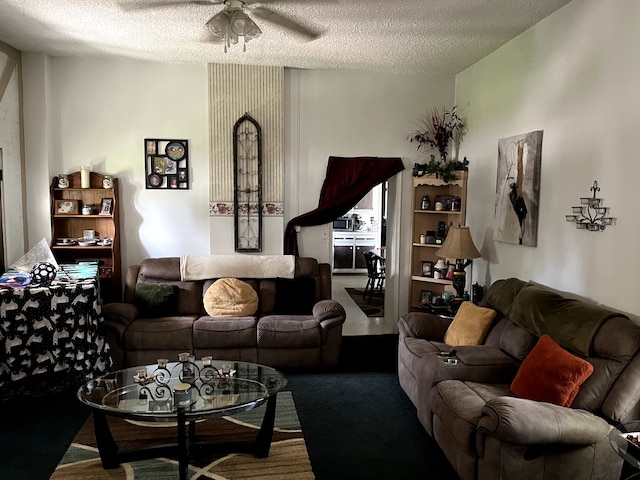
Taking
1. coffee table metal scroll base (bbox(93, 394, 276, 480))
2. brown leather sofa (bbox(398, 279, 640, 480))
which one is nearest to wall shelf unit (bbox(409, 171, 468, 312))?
brown leather sofa (bbox(398, 279, 640, 480))

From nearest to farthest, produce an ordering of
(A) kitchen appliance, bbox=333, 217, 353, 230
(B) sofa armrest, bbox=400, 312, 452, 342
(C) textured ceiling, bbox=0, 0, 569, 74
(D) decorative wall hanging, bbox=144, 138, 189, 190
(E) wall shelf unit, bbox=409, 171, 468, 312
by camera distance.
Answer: (C) textured ceiling, bbox=0, 0, 569, 74 → (B) sofa armrest, bbox=400, 312, 452, 342 → (D) decorative wall hanging, bbox=144, 138, 189, 190 → (E) wall shelf unit, bbox=409, 171, 468, 312 → (A) kitchen appliance, bbox=333, 217, 353, 230

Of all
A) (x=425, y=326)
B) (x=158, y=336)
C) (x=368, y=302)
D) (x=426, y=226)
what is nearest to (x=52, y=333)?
(x=158, y=336)

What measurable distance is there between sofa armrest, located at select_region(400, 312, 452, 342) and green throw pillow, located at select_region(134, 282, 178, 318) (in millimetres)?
2172

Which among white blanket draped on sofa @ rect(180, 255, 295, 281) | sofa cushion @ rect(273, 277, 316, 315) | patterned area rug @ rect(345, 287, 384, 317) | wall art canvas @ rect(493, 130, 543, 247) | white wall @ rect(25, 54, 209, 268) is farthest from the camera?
patterned area rug @ rect(345, 287, 384, 317)

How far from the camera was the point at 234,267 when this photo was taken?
4.84 meters

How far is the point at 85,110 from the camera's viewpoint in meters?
4.94

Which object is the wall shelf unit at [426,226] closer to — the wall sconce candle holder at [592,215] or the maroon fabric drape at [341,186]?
the maroon fabric drape at [341,186]

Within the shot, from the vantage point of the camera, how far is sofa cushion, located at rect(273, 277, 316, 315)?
4.64 m

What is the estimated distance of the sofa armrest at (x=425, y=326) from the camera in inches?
152

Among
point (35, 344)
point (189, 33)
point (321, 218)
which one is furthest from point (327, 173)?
point (35, 344)

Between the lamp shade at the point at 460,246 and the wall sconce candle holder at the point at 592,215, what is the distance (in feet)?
3.69

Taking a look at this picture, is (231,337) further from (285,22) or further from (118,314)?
(285,22)

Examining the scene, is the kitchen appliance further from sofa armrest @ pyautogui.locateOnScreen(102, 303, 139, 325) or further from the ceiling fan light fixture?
the ceiling fan light fixture

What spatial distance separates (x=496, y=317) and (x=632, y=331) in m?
1.18
